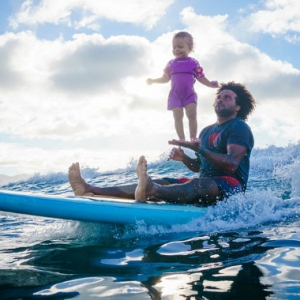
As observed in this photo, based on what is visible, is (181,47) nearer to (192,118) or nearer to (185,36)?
(185,36)

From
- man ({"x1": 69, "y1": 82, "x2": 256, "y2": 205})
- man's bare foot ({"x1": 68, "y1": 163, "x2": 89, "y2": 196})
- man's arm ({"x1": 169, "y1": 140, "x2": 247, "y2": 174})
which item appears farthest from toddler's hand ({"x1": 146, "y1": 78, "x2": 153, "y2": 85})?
man's arm ({"x1": 169, "y1": 140, "x2": 247, "y2": 174})

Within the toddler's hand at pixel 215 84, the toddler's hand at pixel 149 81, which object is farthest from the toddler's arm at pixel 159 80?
the toddler's hand at pixel 215 84

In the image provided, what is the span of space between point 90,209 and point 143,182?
56 cm

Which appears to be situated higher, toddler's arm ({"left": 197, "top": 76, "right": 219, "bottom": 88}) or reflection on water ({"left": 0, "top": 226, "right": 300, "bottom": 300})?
toddler's arm ({"left": 197, "top": 76, "right": 219, "bottom": 88})

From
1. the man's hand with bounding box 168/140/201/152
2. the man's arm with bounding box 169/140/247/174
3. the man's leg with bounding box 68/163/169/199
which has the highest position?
the man's hand with bounding box 168/140/201/152

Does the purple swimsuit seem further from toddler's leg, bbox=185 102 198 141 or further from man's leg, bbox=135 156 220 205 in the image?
man's leg, bbox=135 156 220 205

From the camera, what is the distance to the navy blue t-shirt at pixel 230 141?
A: 12.5 ft

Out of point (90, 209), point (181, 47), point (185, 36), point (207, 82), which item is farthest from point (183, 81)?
point (90, 209)

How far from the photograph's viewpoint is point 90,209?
3234 millimetres

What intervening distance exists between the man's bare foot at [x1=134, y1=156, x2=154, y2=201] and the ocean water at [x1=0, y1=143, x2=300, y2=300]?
36cm

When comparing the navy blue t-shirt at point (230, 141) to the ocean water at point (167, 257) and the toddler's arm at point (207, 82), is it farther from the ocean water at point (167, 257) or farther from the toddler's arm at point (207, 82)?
the toddler's arm at point (207, 82)

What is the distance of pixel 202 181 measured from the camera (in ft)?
12.3

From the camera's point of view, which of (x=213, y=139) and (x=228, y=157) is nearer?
(x=228, y=157)

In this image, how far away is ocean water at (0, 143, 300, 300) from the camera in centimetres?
189
